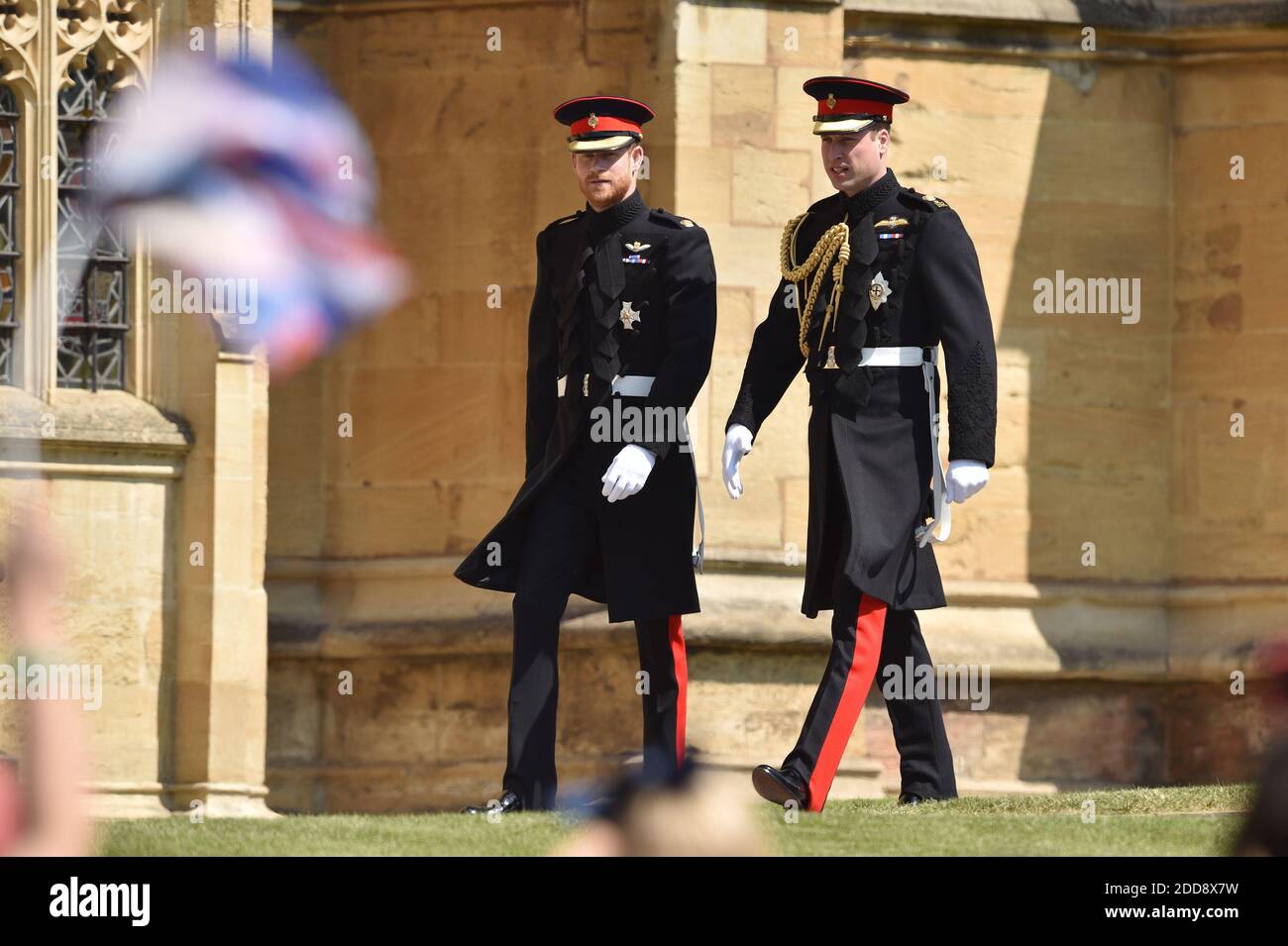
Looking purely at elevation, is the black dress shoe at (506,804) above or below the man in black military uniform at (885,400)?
below

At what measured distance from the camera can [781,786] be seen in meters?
9.16

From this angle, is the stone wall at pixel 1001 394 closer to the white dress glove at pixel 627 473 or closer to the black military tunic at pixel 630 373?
the black military tunic at pixel 630 373

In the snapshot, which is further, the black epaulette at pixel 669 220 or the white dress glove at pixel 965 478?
the black epaulette at pixel 669 220

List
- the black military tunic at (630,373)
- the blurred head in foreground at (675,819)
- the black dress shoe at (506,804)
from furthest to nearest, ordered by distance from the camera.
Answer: the black military tunic at (630,373)
the black dress shoe at (506,804)
the blurred head in foreground at (675,819)

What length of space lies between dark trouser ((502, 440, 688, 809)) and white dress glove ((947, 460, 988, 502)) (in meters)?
1.05

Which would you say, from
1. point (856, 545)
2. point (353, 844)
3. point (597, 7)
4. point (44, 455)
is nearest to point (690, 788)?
point (353, 844)

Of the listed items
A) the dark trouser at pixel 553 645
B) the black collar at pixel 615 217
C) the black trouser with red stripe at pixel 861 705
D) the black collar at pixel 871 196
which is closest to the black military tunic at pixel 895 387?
the black collar at pixel 871 196

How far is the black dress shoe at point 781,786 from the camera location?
9.16 m

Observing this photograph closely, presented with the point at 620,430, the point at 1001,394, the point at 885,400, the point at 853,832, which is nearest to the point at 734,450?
the point at 620,430

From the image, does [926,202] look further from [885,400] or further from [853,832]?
[853,832]

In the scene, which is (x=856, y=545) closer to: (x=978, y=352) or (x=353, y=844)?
(x=978, y=352)

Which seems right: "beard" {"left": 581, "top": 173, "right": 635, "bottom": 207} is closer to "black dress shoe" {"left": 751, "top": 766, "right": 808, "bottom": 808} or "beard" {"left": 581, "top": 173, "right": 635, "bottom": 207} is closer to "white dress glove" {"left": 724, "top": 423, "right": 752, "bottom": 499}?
"white dress glove" {"left": 724, "top": 423, "right": 752, "bottom": 499}

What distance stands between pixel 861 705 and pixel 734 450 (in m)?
0.97

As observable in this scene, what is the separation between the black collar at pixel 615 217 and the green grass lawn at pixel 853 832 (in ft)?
6.27
